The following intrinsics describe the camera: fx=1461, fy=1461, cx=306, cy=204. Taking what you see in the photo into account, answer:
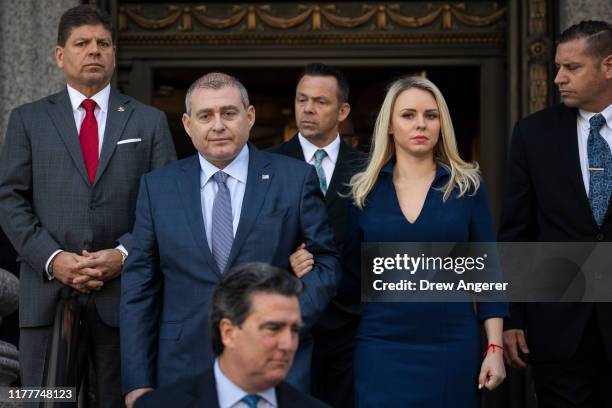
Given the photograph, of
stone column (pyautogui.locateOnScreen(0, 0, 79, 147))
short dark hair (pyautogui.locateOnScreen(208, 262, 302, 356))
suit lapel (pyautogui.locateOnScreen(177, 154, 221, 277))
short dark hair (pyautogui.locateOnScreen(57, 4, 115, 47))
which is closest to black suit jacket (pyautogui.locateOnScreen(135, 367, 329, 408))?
short dark hair (pyautogui.locateOnScreen(208, 262, 302, 356))

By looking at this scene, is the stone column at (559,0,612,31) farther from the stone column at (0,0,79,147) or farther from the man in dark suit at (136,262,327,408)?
the man in dark suit at (136,262,327,408)

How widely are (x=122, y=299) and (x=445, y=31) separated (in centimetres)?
419

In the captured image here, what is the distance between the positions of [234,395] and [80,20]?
2778 millimetres

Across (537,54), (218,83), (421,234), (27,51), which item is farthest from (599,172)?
(27,51)

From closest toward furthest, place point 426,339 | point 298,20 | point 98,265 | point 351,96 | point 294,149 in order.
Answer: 1. point 426,339
2. point 98,265
3. point 294,149
4. point 298,20
5. point 351,96

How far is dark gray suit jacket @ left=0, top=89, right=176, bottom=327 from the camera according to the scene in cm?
693

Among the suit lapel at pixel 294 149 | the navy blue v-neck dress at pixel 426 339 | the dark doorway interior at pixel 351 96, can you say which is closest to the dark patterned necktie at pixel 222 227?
the navy blue v-neck dress at pixel 426 339

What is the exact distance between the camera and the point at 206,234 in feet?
21.0

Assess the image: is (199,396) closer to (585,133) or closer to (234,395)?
(234,395)

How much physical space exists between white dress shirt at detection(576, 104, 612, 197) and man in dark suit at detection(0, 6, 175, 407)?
6.70 feet

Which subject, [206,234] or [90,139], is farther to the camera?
[90,139]

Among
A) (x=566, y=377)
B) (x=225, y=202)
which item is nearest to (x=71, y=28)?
(x=225, y=202)

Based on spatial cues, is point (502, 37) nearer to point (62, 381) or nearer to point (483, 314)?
point (483, 314)

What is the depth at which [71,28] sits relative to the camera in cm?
725
